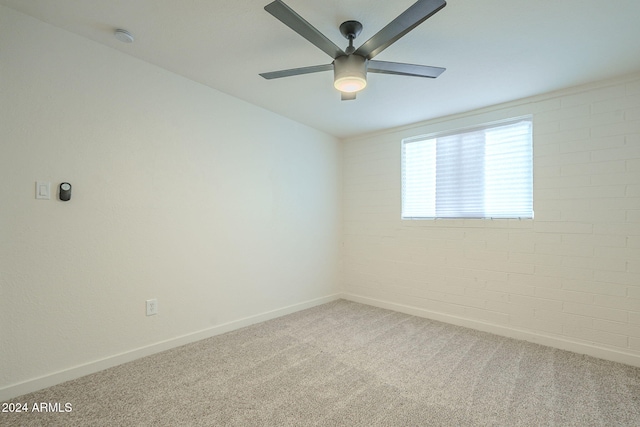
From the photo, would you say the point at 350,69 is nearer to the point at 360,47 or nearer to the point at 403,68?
the point at 360,47

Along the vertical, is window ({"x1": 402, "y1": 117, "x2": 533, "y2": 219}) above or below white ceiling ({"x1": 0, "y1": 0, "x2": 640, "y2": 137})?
below

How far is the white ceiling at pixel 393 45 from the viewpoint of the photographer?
1747mm

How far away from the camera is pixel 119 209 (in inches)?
89.7

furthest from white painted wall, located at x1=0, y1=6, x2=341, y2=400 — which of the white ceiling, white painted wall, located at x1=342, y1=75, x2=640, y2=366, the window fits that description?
white painted wall, located at x1=342, y1=75, x2=640, y2=366

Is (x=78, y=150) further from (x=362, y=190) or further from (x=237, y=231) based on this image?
(x=362, y=190)

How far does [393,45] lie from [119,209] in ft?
8.00

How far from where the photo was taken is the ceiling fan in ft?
4.54

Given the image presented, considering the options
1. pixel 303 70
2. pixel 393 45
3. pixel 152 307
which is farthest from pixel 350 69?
pixel 152 307

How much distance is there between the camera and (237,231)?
3.07 m

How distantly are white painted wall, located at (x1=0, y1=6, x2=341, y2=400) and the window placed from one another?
172 cm

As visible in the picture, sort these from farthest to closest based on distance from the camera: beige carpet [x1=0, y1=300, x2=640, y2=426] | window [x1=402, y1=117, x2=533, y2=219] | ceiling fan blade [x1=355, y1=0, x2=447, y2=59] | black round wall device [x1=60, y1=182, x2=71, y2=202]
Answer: window [x1=402, y1=117, x2=533, y2=219]
black round wall device [x1=60, y1=182, x2=71, y2=202]
beige carpet [x1=0, y1=300, x2=640, y2=426]
ceiling fan blade [x1=355, y1=0, x2=447, y2=59]

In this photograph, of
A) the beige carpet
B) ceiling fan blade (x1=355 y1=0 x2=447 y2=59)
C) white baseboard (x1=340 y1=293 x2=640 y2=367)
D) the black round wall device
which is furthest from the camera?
white baseboard (x1=340 y1=293 x2=640 y2=367)

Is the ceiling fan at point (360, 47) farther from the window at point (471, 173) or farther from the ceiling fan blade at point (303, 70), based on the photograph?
the window at point (471, 173)

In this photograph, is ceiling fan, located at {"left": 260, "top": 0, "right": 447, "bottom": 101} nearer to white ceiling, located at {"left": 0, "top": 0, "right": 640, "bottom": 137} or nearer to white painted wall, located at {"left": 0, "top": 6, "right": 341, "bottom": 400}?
white ceiling, located at {"left": 0, "top": 0, "right": 640, "bottom": 137}
